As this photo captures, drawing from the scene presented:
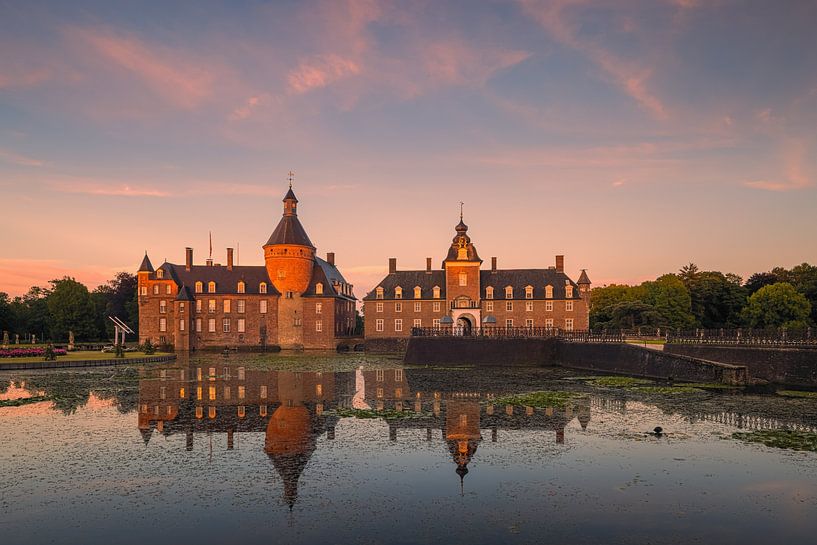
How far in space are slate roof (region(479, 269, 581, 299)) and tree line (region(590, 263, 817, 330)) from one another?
28.8 feet

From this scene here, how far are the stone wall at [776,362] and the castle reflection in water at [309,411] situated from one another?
1254 centimetres

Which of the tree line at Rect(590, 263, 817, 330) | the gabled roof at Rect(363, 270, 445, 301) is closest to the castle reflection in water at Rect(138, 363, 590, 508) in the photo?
the gabled roof at Rect(363, 270, 445, 301)

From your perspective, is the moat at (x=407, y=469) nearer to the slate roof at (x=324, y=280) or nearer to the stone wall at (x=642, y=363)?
the stone wall at (x=642, y=363)

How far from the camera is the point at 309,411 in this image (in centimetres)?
2045

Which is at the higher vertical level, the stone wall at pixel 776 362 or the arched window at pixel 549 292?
the arched window at pixel 549 292

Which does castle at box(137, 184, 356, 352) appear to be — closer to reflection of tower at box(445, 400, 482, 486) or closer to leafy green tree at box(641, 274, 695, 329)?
leafy green tree at box(641, 274, 695, 329)

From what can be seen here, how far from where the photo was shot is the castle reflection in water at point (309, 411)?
15.3 meters

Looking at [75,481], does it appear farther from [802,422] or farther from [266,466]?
[802,422]

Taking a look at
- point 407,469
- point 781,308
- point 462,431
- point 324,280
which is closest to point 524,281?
point 324,280

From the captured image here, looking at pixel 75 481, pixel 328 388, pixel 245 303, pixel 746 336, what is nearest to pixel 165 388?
pixel 328 388

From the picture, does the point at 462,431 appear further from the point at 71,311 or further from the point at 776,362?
the point at 71,311

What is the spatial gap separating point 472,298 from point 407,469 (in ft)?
170

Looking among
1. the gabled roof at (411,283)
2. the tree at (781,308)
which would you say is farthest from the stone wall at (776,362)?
the tree at (781,308)

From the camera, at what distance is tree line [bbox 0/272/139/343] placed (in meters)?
77.3
